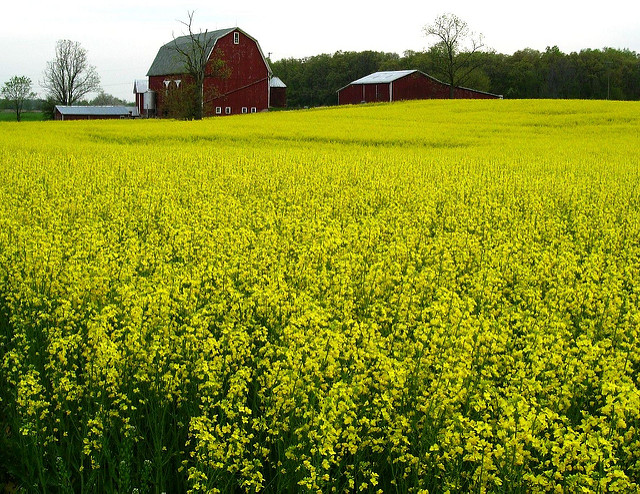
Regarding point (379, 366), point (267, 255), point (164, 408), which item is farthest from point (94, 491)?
point (267, 255)

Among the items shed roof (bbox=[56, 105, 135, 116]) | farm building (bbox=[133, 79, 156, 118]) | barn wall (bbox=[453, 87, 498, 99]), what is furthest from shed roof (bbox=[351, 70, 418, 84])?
shed roof (bbox=[56, 105, 135, 116])

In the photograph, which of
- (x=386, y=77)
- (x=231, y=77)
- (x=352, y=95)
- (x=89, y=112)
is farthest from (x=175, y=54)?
(x=89, y=112)

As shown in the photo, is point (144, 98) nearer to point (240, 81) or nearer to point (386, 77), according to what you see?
point (240, 81)

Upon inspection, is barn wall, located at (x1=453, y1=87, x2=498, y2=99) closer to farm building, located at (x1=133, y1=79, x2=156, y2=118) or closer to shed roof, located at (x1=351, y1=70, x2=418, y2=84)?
shed roof, located at (x1=351, y1=70, x2=418, y2=84)

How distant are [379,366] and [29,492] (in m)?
2.27

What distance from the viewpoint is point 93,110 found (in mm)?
83438

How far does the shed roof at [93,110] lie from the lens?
80.5 m

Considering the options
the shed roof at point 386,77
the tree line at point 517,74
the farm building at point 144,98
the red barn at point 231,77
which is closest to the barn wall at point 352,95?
the shed roof at point 386,77

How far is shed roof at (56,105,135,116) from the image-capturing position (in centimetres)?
8050

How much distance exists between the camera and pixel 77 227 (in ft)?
30.8

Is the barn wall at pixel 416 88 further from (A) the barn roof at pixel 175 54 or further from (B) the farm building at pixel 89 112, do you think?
(B) the farm building at pixel 89 112

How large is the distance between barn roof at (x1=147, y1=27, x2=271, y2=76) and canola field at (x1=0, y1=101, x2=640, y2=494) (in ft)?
152

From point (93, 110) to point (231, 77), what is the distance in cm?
2932

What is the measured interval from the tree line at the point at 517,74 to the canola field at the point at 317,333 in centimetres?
7331
